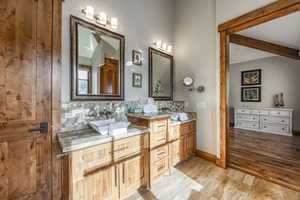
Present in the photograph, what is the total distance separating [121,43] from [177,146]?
2.02 metres

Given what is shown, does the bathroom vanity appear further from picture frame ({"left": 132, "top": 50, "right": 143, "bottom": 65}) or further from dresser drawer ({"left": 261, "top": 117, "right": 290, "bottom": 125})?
dresser drawer ({"left": 261, "top": 117, "right": 290, "bottom": 125})

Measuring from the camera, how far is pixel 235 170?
226 cm

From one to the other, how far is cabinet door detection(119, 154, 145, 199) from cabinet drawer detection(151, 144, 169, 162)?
19 centimetres

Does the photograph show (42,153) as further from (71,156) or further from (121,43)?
(121,43)

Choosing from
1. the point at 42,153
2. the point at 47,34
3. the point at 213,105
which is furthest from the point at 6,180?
the point at 213,105

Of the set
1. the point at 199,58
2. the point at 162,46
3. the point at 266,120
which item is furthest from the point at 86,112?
the point at 266,120

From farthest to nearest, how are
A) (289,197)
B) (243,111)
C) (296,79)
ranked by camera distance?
(243,111)
(296,79)
(289,197)

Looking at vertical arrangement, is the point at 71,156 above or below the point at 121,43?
below

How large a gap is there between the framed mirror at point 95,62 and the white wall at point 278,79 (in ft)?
17.7

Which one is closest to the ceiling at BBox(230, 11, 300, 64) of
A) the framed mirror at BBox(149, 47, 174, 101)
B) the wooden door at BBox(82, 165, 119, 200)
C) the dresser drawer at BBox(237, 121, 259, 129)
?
the framed mirror at BBox(149, 47, 174, 101)

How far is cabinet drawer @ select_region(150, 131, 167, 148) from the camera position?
6.05 feet

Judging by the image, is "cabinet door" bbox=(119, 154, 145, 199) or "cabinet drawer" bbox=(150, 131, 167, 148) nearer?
"cabinet door" bbox=(119, 154, 145, 199)

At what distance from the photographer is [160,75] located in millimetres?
2961

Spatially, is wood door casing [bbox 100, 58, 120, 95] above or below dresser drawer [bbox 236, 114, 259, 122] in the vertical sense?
above
